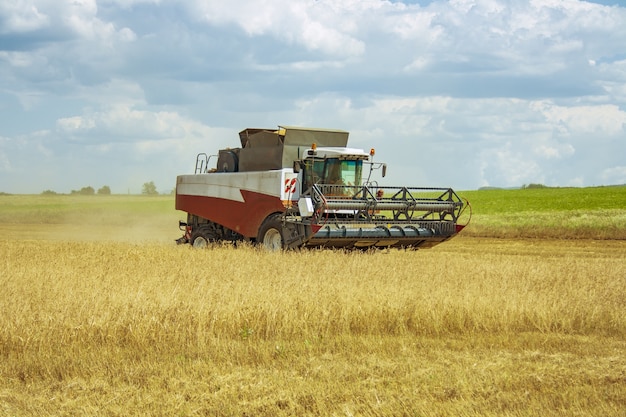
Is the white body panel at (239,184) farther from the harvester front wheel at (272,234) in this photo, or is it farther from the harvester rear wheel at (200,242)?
the harvester rear wheel at (200,242)

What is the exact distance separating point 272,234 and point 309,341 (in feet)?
26.0

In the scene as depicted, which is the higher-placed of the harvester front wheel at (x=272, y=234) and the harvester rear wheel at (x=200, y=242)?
the harvester front wheel at (x=272, y=234)

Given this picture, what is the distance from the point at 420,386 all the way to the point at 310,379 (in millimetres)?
882

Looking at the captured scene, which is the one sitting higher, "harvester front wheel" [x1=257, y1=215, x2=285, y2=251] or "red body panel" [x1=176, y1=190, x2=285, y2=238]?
"red body panel" [x1=176, y1=190, x2=285, y2=238]

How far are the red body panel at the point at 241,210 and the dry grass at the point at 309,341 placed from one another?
13.0ft

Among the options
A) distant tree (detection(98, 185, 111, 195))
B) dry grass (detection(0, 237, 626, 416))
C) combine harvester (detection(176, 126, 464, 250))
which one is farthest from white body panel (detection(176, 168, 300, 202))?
distant tree (detection(98, 185, 111, 195))

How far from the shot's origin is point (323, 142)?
1619 cm

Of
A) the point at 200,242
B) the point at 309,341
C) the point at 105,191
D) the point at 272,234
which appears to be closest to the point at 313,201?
the point at 272,234

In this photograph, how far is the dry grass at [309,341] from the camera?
18.6 feet

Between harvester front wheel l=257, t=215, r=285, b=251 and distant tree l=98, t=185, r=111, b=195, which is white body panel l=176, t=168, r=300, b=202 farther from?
distant tree l=98, t=185, r=111, b=195

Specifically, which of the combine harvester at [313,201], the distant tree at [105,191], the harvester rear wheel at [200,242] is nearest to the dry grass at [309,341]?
the combine harvester at [313,201]

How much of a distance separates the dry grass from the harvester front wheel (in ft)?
11.3

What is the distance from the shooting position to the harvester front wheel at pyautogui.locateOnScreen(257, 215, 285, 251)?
49.4 ft

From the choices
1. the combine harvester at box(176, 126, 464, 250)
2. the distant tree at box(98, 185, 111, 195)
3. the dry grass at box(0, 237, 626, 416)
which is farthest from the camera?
the distant tree at box(98, 185, 111, 195)
